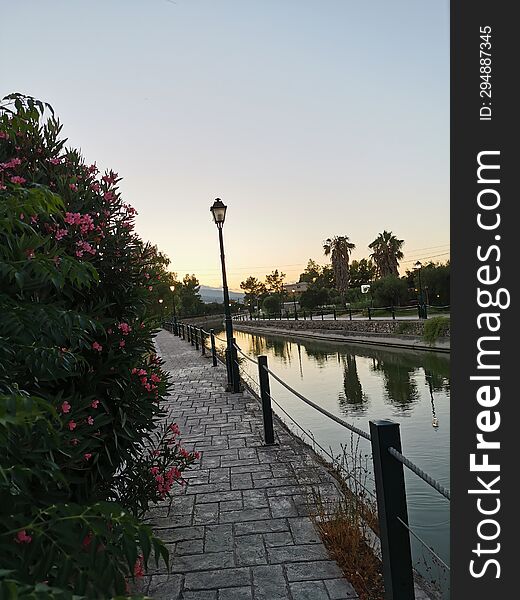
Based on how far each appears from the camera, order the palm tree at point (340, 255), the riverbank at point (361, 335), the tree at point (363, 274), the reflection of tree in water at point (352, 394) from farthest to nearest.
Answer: the tree at point (363, 274)
the palm tree at point (340, 255)
the riverbank at point (361, 335)
the reflection of tree in water at point (352, 394)

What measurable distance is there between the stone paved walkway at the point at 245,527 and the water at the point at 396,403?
100cm

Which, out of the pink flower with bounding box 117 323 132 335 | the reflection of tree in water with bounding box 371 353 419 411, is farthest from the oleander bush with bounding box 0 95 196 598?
the reflection of tree in water with bounding box 371 353 419 411

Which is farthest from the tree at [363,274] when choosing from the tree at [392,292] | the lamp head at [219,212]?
the lamp head at [219,212]

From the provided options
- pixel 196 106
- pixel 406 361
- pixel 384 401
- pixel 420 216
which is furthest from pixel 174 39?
pixel 420 216

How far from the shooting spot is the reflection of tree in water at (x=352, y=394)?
37.7 feet

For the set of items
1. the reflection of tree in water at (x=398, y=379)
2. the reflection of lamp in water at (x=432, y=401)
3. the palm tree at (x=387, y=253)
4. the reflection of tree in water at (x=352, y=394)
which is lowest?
the reflection of tree in water at (x=352, y=394)

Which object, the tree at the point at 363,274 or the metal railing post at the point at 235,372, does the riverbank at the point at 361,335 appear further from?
the tree at the point at 363,274

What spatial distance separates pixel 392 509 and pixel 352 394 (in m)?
10.8

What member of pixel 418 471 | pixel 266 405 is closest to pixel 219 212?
pixel 266 405

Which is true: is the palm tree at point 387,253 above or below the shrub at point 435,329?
above

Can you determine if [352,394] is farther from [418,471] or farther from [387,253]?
[387,253]

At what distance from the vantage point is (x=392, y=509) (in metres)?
2.55

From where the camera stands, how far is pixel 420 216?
37750mm

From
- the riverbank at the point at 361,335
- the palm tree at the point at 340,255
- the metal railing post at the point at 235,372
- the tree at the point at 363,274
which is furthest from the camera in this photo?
the tree at the point at 363,274
